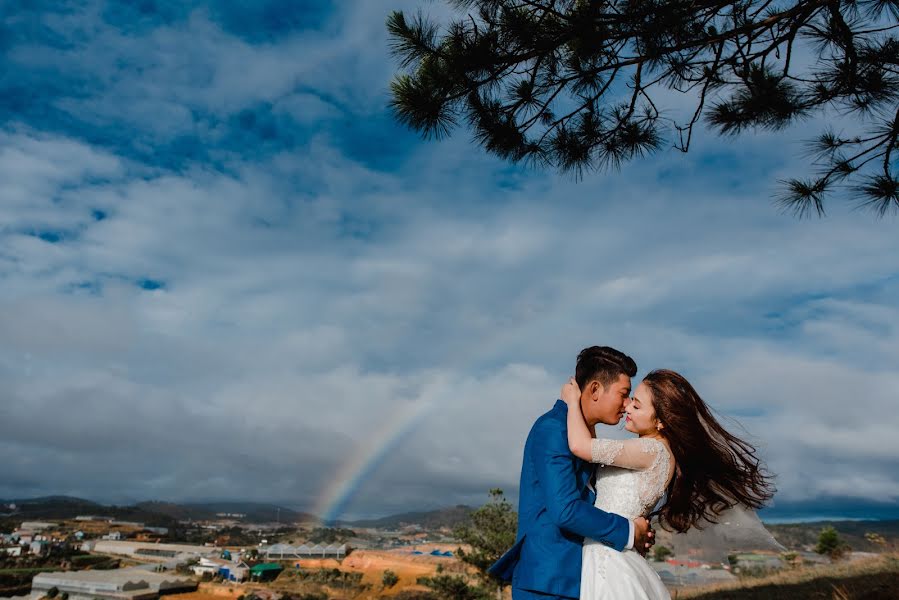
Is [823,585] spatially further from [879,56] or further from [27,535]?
[27,535]

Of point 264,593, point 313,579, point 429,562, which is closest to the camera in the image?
point 264,593

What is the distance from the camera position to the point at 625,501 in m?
2.31

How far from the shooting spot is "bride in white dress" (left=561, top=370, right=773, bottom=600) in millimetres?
2143

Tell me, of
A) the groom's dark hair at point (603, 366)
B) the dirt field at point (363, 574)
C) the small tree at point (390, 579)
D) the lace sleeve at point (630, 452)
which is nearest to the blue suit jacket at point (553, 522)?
the lace sleeve at point (630, 452)

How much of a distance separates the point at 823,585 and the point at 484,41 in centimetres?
749

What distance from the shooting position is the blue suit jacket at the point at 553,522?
2.04m

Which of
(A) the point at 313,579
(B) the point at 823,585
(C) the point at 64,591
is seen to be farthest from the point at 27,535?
(B) the point at 823,585

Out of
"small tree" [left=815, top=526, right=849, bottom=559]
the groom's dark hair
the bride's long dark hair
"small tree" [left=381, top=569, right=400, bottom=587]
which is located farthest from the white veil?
"small tree" [left=381, top=569, right=400, bottom=587]

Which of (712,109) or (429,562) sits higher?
(712,109)

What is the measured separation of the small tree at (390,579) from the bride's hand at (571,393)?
51.7m

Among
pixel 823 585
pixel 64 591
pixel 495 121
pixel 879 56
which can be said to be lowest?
pixel 64 591

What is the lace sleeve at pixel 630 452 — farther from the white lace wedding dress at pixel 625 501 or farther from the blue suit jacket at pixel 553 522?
the blue suit jacket at pixel 553 522

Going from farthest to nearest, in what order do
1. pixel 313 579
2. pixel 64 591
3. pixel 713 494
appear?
1. pixel 313 579
2. pixel 64 591
3. pixel 713 494

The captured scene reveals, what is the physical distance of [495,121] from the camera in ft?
17.1
